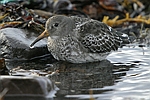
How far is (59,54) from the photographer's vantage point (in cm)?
682

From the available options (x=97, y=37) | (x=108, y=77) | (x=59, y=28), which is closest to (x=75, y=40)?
(x=59, y=28)

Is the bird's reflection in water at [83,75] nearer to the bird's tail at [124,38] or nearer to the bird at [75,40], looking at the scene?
the bird at [75,40]

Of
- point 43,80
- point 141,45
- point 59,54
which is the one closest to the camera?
point 43,80

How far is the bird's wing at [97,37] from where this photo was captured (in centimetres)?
690

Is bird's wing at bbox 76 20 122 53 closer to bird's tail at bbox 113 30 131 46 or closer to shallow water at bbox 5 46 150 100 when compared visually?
shallow water at bbox 5 46 150 100

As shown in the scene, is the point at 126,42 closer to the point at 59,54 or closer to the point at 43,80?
the point at 59,54

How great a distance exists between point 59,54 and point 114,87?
1751 millimetres

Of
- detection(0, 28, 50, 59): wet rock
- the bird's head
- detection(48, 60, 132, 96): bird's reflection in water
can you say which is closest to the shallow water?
detection(48, 60, 132, 96): bird's reflection in water

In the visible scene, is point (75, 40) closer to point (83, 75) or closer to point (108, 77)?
point (83, 75)

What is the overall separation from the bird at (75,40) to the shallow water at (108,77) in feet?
0.44

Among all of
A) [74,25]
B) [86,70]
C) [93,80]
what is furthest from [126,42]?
[93,80]

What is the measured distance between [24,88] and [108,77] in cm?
148

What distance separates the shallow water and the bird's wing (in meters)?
0.20

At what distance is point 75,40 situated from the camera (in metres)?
6.84
